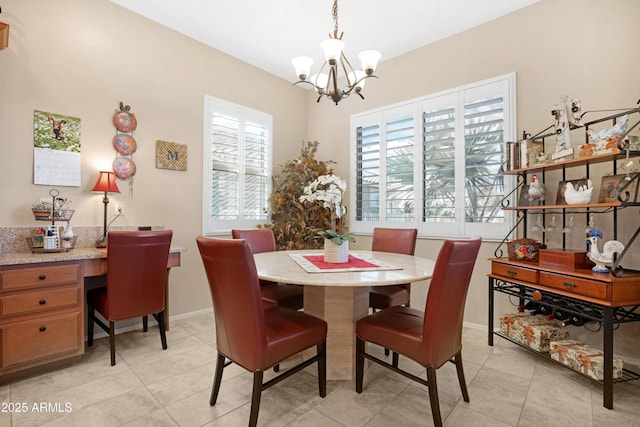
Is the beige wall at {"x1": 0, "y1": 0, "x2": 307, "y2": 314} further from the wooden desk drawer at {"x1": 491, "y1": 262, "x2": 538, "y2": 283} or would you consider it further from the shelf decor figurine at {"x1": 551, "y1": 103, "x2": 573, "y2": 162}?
the shelf decor figurine at {"x1": 551, "y1": 103, "x2": 573, "y2": 162}

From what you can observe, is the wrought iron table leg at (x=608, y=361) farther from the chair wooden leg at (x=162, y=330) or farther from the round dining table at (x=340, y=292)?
the chair wooden leg at (x=162, y=330)

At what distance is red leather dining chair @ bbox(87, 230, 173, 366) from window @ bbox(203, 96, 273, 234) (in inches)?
42.6

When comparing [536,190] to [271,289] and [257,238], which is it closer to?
[271,289]

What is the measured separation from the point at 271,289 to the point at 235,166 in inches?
72.3

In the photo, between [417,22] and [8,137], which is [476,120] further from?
[8,137]

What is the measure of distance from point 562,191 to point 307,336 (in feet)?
7.28

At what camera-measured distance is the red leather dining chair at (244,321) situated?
1442 millimetres

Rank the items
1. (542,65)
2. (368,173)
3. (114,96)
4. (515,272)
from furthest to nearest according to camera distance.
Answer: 1. (368,173)
2. (114,96)
3. (542,65)
4. (515,272)

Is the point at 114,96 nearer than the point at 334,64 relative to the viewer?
No

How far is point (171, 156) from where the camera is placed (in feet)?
10.5

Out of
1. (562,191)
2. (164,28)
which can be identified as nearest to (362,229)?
(562,191)

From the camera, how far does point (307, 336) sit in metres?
1.70

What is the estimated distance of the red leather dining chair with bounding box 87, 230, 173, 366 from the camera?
2250 millimetres

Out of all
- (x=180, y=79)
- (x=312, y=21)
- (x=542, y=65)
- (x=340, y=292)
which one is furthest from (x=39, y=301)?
(x=542, y=65)
